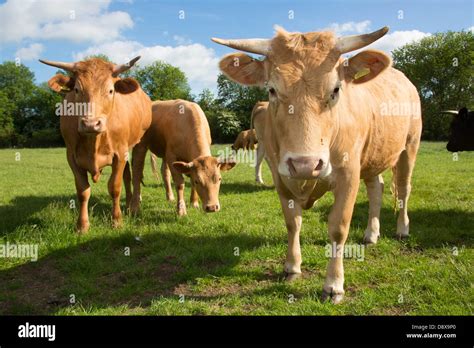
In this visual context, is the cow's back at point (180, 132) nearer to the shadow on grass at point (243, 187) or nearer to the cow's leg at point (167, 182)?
the cow's leg at point (167, 182)

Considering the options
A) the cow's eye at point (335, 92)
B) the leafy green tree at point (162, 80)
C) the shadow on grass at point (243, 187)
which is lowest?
the shadow on grass at point (243, 187)

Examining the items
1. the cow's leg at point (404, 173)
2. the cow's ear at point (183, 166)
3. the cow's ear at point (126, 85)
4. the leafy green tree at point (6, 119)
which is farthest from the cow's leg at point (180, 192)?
the leafy green tree at point (6, 119)

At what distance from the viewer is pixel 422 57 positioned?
55.1 meters

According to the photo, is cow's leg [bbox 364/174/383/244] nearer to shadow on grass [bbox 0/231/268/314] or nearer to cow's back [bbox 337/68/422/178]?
cow's back [bbox 337/68/422/178]

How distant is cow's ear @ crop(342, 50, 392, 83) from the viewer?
149 inches

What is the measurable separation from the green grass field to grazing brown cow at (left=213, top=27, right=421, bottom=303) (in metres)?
0.48

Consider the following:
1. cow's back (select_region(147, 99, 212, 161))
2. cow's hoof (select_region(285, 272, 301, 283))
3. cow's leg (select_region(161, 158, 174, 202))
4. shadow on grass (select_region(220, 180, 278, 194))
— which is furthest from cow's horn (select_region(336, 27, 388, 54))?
shadow on grass (select_region(220, 180, 278, 194))

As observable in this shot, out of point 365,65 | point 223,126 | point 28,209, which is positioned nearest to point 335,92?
point 365,65

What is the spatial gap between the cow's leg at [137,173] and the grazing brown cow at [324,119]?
14.9ft

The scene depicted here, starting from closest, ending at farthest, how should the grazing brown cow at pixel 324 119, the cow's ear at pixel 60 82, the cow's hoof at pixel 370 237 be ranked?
the grazing brown cow at pixel 324 119 < the cow's hoof at pixel 370 237 < the cow's ear at pixel 60 82

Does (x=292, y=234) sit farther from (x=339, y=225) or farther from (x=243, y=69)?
(x=243, y=69)

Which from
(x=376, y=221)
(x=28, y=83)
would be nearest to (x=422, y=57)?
(x=376, y=221)

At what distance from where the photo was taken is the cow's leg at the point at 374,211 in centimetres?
577
